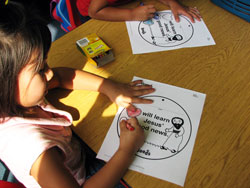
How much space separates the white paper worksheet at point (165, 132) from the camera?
1.68ft

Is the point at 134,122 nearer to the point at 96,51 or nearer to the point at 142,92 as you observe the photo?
the point at 142,92

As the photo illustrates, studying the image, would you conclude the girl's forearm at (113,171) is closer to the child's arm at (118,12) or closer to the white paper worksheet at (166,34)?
the white paper worksheet at (166,34)

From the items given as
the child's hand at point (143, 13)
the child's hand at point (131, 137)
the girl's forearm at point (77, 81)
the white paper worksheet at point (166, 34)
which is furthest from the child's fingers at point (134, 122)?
the child's hand at point (143, 13)

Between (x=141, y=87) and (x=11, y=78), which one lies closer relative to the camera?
(x=11, y=78)

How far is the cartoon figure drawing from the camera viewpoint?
1.77 ft

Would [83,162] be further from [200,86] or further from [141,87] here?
[200,86]

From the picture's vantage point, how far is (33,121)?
1.71 feet

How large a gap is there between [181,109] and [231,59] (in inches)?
11.2

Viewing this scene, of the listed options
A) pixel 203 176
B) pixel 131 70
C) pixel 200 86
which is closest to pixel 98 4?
pixel 131 70

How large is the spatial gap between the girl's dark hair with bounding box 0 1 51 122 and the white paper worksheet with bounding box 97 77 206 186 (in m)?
0.27

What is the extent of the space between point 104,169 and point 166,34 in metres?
0.54

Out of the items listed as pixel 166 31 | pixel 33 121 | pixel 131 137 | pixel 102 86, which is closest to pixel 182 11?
pixel 166 31

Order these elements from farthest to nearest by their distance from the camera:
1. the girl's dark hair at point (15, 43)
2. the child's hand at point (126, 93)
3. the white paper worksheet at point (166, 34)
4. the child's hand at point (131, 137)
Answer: the white paper worksheet at point (166, 34) → the child's hand at point (126, 93) → the child's hand at point (131, 137) → the girl's dark hair at point (15, 43)

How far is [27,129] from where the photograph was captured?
51 cm
